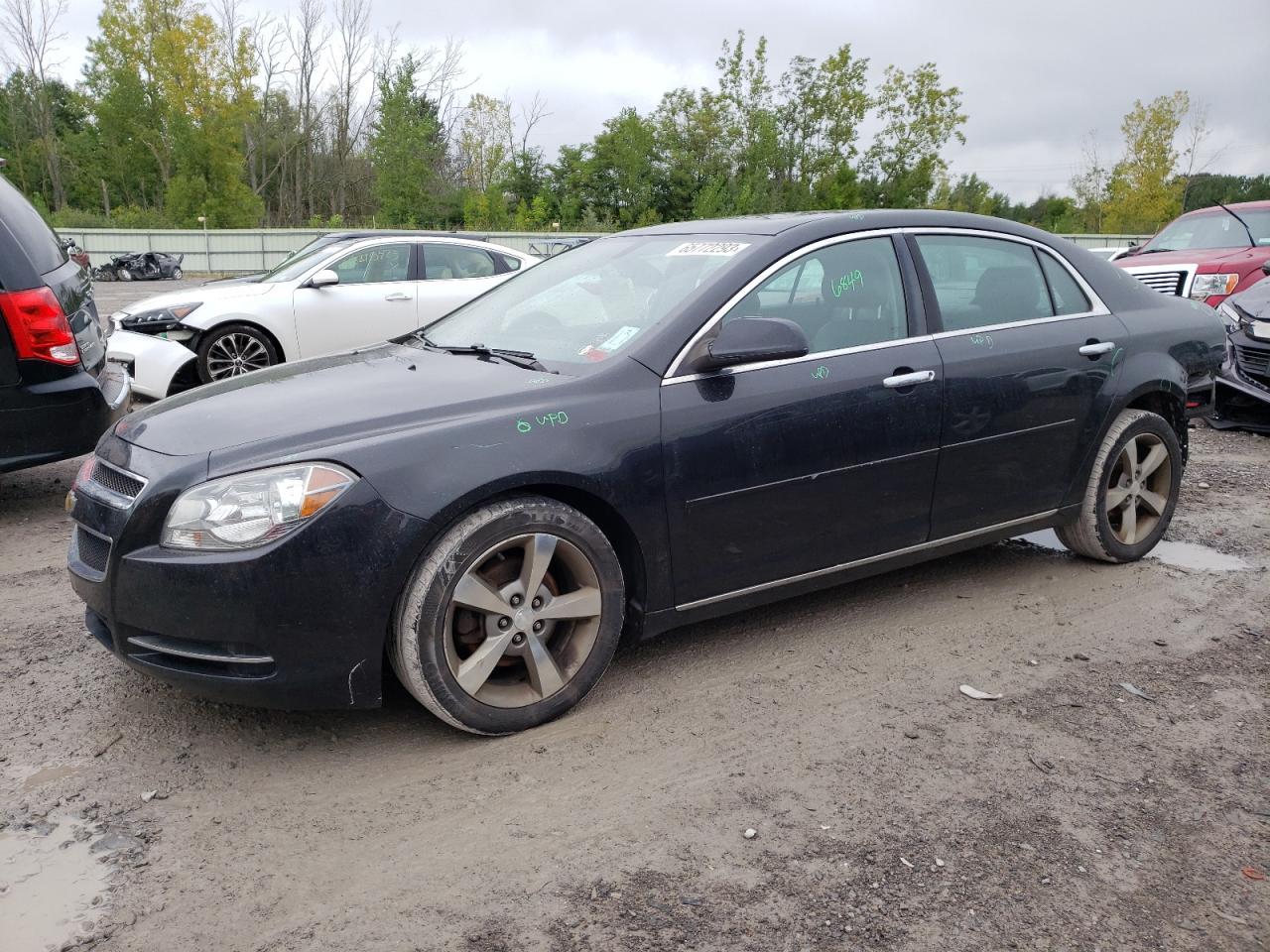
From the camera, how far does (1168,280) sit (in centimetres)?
1118

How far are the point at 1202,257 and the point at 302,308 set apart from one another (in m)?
9.51

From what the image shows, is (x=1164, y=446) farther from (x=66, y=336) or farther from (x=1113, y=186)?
(x=1113, y=186)

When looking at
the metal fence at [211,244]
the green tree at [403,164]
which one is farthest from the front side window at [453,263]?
the green tree at [403,164]

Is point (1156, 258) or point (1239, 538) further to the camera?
A: point (1156, 258)

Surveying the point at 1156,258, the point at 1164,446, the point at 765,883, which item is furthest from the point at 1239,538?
the point at 1156,258

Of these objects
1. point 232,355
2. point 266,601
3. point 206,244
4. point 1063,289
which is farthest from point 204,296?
point 206,244

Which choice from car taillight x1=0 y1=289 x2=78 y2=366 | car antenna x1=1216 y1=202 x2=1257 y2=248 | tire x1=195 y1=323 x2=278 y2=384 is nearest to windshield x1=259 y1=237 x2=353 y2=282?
tire x1=195 y1=323 x2=278 y2=384

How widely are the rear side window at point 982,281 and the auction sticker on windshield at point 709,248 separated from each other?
2.66ft

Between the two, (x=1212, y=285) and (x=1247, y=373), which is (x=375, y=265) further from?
(x=1212, y=285)

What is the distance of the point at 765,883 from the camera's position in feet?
8.20

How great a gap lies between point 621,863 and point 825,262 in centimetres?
233

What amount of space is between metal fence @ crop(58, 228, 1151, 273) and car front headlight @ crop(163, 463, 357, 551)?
34612mm

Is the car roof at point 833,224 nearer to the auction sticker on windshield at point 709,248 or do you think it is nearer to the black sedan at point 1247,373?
the auction sticker on windshield at point 709,248

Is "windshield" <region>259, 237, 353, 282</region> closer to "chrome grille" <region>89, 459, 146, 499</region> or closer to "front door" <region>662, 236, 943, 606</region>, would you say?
"chrome grille" <region>89, 459, 146, 499</region>
